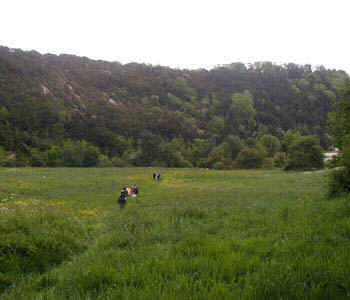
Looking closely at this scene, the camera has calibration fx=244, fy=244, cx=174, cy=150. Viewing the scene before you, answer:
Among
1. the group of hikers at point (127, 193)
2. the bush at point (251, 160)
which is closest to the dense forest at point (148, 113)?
the bush at point (251, 160)

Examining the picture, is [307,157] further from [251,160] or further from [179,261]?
[179,261]

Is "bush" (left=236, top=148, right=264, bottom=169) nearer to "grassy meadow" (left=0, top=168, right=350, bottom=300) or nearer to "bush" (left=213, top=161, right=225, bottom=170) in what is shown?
"bush" (left=213, top=161, right=225, bottom=170)

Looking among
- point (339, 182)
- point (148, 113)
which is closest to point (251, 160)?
point (339, 182)

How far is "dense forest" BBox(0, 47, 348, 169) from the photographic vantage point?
7380 cm

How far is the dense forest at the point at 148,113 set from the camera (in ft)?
242

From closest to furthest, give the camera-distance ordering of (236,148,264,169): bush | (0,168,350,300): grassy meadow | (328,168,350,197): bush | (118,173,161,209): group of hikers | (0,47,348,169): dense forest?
1. (0,168,350,300): grassy meadow
2. (328,168,350,197): bush
3. (118,173,161,209): group of hikers
4. (236,148,264,169): bush
5. (0,47,348,169): dense forest

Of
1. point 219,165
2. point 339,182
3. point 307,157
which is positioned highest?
point 307,157

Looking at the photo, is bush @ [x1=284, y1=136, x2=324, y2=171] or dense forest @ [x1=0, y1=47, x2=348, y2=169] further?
dense forest @ [x1=0, y1=47, x2=348, y2=169]

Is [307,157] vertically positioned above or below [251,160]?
above

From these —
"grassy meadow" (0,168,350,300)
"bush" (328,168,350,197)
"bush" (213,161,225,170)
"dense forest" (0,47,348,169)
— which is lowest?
"bush" (213,161,225,170)

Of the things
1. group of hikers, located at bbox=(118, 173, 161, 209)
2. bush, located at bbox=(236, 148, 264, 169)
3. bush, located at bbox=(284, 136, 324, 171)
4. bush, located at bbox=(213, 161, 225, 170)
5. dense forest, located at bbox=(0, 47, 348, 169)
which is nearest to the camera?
group of hikers, located at bbox=(118, 173, 161, 209)

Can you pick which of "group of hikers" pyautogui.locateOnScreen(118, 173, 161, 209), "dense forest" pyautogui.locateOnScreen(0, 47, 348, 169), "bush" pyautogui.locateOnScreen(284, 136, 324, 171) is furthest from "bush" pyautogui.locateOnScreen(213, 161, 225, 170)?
"group of hikers" pyautogui.locateOnScreen(118, 173, 161, 209)

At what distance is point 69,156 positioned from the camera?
66438 mm

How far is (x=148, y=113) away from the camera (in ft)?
397
